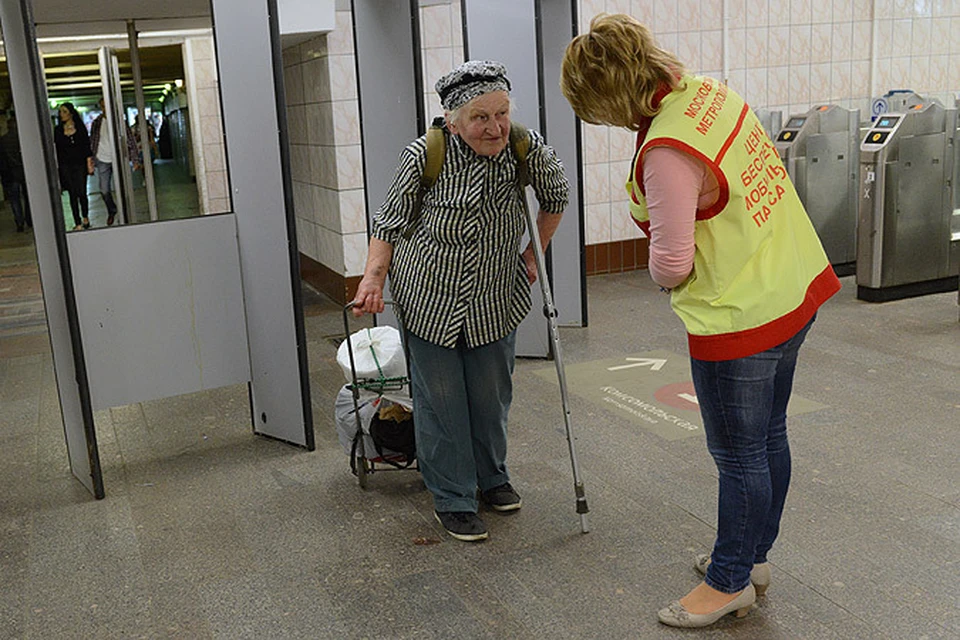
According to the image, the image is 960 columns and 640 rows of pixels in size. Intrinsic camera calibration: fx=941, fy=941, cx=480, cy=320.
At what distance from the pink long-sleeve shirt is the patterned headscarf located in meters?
0.82

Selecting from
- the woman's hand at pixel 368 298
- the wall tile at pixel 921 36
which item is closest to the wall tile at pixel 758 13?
the wall tile at pixel 921 36

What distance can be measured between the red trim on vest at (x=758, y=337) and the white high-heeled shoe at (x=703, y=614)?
28.7 inches

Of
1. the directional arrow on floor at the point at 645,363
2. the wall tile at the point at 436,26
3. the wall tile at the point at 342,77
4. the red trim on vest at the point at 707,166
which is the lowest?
the directional arrow on floor at the point at 645,363

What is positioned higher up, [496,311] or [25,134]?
[25,134]

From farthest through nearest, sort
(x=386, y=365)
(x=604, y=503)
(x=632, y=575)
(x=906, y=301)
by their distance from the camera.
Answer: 1. (x=906, y=301)
2. (x=386, y=365)
3. (x=604, y=503)
4. (x=632, y=575)

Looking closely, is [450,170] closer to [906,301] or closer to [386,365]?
[386,365]

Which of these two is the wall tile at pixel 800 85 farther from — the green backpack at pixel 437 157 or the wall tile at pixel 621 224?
the green backpack at pixel 437 157

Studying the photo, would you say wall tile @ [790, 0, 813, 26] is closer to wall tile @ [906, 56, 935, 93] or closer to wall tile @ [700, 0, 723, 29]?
wall tile @ [700, 0, 723, 29]

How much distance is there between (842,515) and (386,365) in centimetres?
182

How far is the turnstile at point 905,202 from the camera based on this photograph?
659 centimetres

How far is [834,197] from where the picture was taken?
299 inches

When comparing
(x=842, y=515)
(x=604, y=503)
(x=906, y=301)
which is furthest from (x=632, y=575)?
(x=906, y=301)

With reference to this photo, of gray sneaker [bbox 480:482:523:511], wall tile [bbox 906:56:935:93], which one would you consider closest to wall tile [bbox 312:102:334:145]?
gray sneaker [bbox 480:482:523:511]

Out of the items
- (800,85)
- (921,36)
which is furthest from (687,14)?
(921,36)
